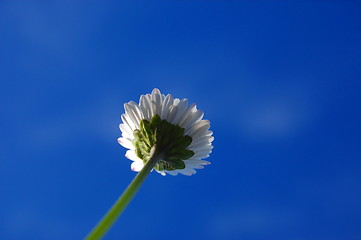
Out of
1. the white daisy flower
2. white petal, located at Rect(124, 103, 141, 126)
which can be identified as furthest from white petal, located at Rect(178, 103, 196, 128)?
white petal, located at Rect(124, 103, 141, 126)

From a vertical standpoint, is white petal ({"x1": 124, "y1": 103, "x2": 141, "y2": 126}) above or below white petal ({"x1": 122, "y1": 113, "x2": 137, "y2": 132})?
above

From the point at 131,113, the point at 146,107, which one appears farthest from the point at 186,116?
the point at 131,113

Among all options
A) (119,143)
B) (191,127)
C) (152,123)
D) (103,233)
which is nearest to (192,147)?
(191,127)

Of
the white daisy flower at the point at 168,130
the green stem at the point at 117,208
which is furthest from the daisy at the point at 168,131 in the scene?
the green stem at the point at 117,208

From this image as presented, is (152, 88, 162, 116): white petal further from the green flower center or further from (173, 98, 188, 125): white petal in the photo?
(173, 98, 188, 125): white petal

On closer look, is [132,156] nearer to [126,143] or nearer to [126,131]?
[126,143]

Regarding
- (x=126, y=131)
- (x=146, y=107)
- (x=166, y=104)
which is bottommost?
(x=126, y=131)

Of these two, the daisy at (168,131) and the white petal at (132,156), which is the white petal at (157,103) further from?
the white petal at (132,156)

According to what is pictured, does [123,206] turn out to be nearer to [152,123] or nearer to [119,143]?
[152,123]
